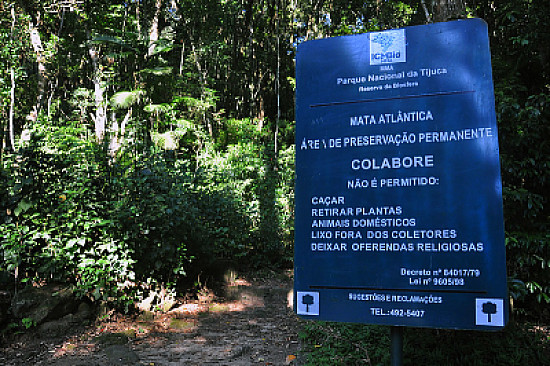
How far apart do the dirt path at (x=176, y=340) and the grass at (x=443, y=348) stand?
20.5 inches

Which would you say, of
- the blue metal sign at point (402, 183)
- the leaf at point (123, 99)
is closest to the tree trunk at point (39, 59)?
the leaf at point (123, 99)

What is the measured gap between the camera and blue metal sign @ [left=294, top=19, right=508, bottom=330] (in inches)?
72.0

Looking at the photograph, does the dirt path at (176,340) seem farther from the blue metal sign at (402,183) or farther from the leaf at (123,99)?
the leaf at (123,99)

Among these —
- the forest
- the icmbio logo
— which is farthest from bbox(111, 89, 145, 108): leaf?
the icmbio logo

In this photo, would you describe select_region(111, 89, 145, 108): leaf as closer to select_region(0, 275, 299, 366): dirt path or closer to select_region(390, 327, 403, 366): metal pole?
select_region(0, 275, 299, 366): dirt path

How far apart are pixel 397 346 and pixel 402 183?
80 cm

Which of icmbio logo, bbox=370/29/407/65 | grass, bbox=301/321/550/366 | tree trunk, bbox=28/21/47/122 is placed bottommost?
grass, bbox=301/321/550/366

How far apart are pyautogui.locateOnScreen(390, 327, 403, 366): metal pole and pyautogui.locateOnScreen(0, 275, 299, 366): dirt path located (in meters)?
2.92

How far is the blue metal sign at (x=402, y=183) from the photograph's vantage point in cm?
183

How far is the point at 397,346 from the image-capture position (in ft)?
6.40

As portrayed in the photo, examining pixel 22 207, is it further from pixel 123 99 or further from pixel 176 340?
pixel 123 99

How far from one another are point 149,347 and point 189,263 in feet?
7.57

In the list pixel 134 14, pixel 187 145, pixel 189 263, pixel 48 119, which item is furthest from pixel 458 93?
pixel 134 14

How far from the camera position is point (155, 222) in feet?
19.9
